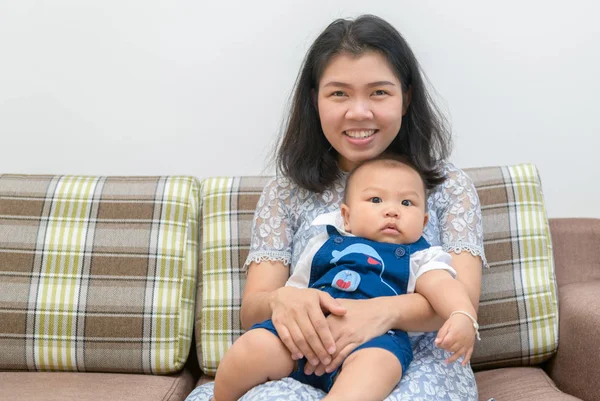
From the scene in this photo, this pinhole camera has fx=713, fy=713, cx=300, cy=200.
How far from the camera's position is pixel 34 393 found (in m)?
1.81

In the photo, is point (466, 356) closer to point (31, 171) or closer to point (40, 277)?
point (40, 277)

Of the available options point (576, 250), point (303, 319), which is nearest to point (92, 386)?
point (303, 319)

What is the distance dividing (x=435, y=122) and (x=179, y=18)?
977mm

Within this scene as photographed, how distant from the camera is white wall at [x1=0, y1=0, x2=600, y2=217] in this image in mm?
2350

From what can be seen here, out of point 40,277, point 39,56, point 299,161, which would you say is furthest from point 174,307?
point 39,56

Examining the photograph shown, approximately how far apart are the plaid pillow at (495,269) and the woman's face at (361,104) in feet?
1.46

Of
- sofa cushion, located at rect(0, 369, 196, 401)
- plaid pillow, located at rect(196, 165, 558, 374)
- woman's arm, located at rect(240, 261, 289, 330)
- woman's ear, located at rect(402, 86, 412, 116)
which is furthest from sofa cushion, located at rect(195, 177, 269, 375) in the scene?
woman's ear, located at rect(402, 86, 412, 116)

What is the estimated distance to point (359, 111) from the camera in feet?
5.58

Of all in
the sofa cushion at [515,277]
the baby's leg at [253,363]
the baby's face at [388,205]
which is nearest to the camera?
the baby's leg at [253,363]

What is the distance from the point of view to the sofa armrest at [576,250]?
2111 millimetres

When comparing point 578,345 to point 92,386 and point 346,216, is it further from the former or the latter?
point 92,386

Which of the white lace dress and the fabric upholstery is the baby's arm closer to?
the white lace dress

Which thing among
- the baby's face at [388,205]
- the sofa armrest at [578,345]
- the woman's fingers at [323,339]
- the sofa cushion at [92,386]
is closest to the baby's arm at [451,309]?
the baby's face at [388,205]

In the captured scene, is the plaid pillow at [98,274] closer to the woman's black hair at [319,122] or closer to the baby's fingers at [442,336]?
the woman's black hair at [319,122]
